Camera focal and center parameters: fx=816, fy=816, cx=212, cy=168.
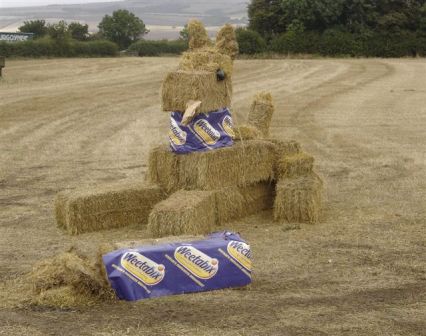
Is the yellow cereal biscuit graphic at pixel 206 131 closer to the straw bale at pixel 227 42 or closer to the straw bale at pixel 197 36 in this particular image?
the straw bale at pixel 227 42

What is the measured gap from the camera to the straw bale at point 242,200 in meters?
11.2

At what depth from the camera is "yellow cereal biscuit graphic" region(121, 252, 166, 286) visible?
7875mm

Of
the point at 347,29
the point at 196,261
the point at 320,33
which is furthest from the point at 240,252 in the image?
the point at 320,33

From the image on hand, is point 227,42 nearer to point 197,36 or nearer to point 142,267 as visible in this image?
point 197,36

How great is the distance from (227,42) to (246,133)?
141cm

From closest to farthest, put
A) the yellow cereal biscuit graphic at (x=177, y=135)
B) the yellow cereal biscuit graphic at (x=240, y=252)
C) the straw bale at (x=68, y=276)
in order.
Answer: the straw bale at (x=68, y=276) < the yellow cereal biscuit graphic at (x=240, y=252) < the yellow cereal biscuit graphic at (x=177, y=135)

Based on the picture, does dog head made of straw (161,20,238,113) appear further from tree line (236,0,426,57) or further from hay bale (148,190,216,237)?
tree line (236,0,426,57)

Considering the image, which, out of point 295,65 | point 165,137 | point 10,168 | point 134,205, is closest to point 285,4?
point 295,65

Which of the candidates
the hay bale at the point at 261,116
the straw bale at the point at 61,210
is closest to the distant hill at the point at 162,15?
the hay bale at the point at 261,116

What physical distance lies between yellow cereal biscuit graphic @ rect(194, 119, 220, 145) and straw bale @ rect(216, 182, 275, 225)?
71 centimetres

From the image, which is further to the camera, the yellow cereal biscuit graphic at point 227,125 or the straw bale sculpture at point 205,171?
the yellow cereal biscuit graphic at point 227,125

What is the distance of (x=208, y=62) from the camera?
11.8 metres

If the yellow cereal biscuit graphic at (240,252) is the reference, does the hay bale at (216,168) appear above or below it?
above

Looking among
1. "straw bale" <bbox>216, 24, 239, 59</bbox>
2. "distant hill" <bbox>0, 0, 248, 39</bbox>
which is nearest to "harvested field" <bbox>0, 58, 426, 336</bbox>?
"straw bale" <bbox>216, 24, 239, 59</bbox>
